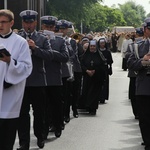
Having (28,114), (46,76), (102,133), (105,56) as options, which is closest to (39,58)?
(28,114)

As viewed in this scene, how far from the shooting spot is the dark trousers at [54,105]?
1034 cm

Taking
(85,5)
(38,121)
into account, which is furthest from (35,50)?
(85,5)

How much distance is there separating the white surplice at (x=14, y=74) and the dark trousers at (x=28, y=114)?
1795mm

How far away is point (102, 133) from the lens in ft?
36.5

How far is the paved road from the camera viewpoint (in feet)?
32.1

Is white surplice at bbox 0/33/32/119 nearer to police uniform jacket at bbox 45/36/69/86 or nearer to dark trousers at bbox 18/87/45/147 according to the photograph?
dark trousers at bbox 18/87/45/147

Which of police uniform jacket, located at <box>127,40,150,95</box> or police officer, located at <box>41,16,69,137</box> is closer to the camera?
police uniform jacket, located at <box>127,40,150,95</box>

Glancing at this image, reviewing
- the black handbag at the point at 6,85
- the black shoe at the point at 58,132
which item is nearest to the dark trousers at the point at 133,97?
the black shoe at the point at 58,132

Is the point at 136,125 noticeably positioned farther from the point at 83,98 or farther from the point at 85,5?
the point at 85,5

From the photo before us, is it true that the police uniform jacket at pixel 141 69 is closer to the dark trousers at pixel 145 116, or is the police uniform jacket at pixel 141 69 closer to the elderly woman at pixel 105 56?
the dark trousers at pixel 145 116

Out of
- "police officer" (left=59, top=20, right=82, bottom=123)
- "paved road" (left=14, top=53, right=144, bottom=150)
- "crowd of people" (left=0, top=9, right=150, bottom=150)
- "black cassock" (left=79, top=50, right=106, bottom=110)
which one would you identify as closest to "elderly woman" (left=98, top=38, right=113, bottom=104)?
"crowd of people" (left=0, top=9, right=150, bottom=150)

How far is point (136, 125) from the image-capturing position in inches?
486

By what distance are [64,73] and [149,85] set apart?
2700 mm

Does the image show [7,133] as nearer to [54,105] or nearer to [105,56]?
[54,105]
